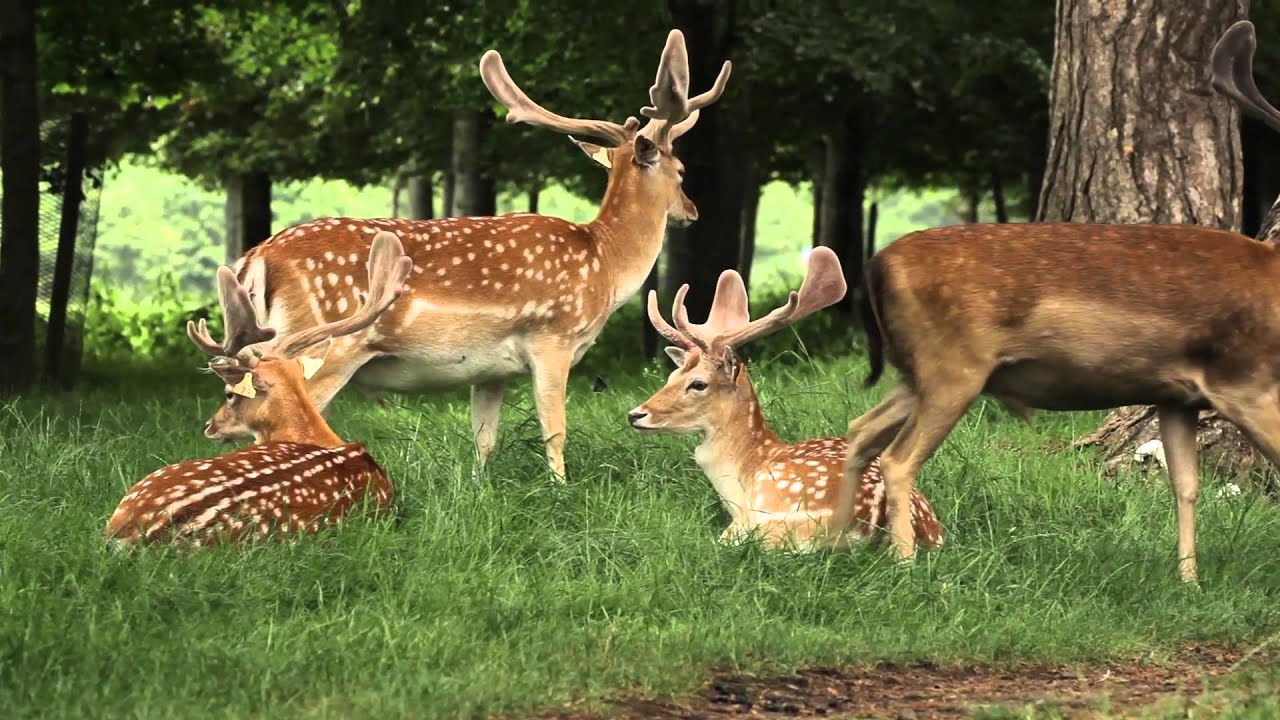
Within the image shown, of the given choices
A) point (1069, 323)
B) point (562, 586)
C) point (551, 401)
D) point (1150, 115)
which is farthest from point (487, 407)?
point (1150, 115)

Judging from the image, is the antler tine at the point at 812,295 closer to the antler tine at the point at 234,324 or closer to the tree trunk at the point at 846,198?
the antler tine at the point at 234,324

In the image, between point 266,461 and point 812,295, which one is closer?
point 266,461

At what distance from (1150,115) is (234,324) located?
462 centimetres

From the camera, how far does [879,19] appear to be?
14430mm

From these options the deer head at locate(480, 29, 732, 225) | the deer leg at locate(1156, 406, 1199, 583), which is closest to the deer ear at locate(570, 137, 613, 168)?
the deer head at locate(480, 29, 732, 225)

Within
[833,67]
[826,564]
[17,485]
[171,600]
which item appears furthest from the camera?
[833,67]

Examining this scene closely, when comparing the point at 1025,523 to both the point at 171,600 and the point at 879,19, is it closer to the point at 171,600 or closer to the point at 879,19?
the point at 171,600

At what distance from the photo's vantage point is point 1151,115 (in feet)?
30.1

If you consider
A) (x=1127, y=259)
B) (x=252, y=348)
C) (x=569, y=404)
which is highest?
(x=1127, y=259)

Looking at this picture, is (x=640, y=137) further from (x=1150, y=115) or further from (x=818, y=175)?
(x=818, y=175)

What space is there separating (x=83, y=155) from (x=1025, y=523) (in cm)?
929

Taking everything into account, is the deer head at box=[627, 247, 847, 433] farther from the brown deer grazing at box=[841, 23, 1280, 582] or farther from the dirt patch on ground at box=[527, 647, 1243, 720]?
the dirt patch on ground at box=[527, 647, 1243, 720]

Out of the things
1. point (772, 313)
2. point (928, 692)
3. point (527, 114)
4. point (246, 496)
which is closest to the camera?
point (928, 692)

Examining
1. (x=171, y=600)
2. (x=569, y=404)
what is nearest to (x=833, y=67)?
(x=569, y=404)
